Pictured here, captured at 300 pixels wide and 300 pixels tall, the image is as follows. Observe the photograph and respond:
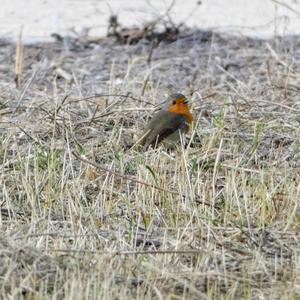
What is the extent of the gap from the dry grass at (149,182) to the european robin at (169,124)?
115 millimetres

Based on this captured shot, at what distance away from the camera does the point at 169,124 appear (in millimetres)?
7656

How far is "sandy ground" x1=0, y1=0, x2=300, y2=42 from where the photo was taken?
1084cm

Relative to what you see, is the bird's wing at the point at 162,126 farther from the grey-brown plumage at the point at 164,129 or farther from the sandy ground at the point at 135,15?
the sandy ground at the point at 135,15

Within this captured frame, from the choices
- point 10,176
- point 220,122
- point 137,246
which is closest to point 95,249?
Result: point 137,246

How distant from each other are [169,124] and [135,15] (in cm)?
375

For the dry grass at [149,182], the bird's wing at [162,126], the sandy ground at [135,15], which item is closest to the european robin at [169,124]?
the bird's wing at [162,126]

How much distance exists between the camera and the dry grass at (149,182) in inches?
200

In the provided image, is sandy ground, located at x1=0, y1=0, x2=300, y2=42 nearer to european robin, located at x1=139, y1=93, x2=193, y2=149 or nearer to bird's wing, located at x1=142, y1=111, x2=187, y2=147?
european robin, located at x1=139, y1=93, x2=193, y2=149

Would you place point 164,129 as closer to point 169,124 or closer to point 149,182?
point 169,124

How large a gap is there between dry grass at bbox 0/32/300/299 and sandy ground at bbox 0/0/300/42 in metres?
0.75

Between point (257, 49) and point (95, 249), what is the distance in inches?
206

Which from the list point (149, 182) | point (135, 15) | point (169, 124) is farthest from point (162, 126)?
point (135, 15)

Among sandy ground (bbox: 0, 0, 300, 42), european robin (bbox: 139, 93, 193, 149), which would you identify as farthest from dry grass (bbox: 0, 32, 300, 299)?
sandy ground (bbox: 0, 0, 300, 42)

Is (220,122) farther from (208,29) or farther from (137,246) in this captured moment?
(208,29)
